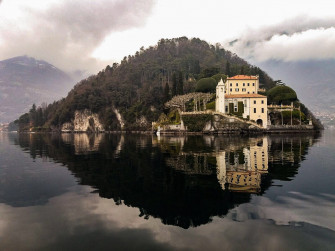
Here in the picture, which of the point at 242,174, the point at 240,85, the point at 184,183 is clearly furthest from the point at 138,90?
the point at 184,183

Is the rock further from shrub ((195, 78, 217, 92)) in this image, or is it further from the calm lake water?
the calm lake water

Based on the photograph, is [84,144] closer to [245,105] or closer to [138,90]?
[245,105]

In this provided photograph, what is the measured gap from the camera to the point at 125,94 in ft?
535

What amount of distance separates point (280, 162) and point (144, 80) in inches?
6481

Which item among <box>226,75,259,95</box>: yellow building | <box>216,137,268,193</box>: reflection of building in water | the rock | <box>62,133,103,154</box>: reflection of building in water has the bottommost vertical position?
<box>216,137,268,193</box>: reflection of building in water

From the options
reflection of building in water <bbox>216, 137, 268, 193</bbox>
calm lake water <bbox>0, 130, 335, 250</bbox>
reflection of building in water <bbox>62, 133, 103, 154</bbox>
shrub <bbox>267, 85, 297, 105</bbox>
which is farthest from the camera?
shrub <bbox>267, 85, 297, 105</bbox>

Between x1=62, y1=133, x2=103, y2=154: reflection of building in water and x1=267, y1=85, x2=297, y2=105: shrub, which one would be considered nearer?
x1=62, y1=133, x2=103, y2=154: reflection of building in water

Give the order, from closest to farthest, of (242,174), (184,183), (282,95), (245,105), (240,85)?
(184,183) < (242,174) < (245,105) < (282,95) < (240,85)

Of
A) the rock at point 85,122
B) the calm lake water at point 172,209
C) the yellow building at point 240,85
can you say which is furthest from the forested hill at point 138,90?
the calm lake water at point 172,209

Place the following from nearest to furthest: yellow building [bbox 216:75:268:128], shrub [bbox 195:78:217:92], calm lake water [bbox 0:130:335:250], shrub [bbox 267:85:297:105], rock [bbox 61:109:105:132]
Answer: calm lake water [bbox 0:130:335:250]
yellow building [bbox 216:75:268:128]
shrub [bbox 267:85:297:105]
shrub [bbox 195:78:217:92]
rock [bbox 61:109:105:132]

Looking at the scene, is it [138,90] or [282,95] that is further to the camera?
[138,90]

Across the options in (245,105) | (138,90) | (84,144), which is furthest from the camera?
(138,90)

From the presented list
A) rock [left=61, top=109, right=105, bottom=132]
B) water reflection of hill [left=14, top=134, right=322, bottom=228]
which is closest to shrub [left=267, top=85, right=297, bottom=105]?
water reflection of hill [left=14, top=134, right=322, bottom=228]

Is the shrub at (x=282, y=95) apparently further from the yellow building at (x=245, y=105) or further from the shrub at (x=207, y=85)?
the shrub at (x=207, y=85)
